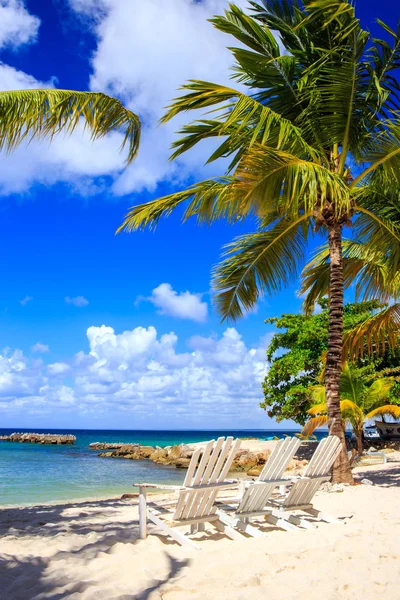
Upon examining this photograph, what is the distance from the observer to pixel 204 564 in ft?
13.7

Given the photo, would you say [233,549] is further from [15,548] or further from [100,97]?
[100,97]

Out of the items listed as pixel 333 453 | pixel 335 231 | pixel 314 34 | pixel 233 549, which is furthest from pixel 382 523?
pixel 314 34

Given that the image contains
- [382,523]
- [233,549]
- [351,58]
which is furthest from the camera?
[351,58]

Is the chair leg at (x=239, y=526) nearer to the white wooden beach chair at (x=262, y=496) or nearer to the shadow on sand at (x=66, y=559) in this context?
the white wooden beach chair at (x=262, y=496)

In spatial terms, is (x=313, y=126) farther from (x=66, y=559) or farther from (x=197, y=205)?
(x=66, y=559)

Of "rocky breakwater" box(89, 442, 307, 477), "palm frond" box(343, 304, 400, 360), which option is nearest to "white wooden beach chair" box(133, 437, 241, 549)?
"palm frond" box(343, 304, 400, 360)

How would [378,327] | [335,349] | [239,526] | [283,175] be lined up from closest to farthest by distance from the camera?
1. [239,526]
2. [283,175]
3. [335,349]
4. [378,327]

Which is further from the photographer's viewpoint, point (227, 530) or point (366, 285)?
point (366, 285)

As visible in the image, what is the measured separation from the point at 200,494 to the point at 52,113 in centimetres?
475

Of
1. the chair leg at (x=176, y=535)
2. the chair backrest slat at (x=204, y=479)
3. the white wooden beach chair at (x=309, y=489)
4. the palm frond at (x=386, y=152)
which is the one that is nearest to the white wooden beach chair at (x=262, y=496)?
the white wooden beach chair at (x=309, y=489)

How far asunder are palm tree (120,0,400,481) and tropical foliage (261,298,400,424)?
12.2 meters

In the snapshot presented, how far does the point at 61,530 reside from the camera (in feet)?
19.6

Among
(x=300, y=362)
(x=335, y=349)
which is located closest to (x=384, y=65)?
(x=335, y=349)

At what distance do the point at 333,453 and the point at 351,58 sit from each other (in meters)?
6.73
